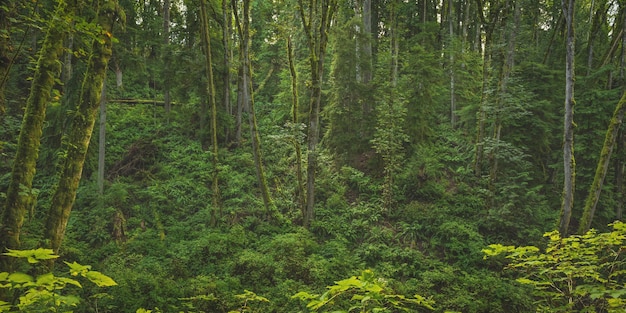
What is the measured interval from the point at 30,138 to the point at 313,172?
8.31m

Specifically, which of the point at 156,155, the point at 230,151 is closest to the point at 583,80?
the point at 230,151

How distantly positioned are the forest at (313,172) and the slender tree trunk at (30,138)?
27 mm

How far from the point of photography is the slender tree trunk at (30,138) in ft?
14.6

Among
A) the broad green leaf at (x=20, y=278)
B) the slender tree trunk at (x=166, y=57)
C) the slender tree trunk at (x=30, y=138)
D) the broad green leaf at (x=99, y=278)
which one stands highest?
the slender tree trunk at (x=166, y=57)

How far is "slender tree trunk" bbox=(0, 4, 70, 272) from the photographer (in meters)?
4.45

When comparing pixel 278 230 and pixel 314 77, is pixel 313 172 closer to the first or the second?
pixel 278 230

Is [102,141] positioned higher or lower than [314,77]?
lower

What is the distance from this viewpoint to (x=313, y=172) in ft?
39.2

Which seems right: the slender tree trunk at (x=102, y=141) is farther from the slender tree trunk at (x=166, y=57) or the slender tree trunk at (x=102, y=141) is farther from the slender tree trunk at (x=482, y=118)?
the slender tree trunk at (x=482, y=118)

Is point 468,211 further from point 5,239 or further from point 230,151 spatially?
point 5,239

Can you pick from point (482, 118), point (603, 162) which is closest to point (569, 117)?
point (603, 162)

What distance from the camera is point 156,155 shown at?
15.9 m

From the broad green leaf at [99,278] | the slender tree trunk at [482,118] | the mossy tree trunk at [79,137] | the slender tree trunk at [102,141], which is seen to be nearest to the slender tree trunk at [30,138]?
the mossy tree trunk at [79,137]

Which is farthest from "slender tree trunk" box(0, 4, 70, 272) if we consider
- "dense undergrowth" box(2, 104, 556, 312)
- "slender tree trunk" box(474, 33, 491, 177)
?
"slender tree trunk" box(474, 33, 491, 177)
